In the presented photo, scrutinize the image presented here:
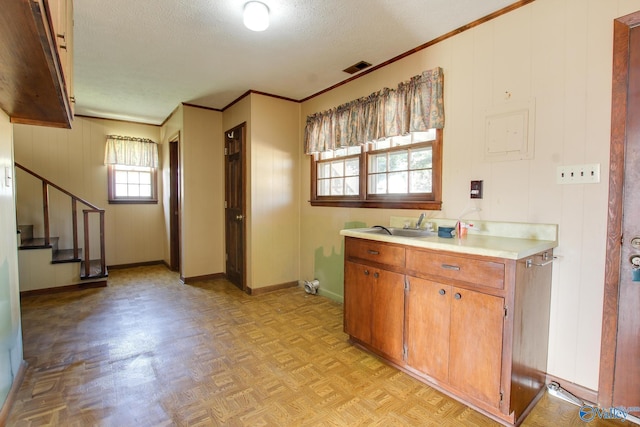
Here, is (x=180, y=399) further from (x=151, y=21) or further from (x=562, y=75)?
(x=562, y=75)

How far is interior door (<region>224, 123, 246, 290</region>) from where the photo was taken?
159 inches

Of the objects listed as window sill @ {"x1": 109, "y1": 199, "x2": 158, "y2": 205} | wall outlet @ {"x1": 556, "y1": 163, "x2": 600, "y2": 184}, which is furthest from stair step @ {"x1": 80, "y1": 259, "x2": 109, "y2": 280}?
wall outlet @ {"x1": 556, "y1": 163, "x2": 600, "y2": 184}

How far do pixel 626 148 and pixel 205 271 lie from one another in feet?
15.0

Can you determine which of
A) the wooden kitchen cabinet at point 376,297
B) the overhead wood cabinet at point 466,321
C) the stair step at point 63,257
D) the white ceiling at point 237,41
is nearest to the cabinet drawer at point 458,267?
the overhead wood cabinet at point 466,321

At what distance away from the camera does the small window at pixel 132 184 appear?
5.24 m

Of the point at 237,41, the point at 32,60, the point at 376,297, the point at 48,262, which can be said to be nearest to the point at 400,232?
the point at 376,297

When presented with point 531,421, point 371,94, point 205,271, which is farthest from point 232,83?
point 531,421

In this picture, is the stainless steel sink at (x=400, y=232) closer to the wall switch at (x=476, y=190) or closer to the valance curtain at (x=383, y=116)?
the wall switch at (x=476, y=190)

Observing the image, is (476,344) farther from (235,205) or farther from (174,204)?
(174,204)

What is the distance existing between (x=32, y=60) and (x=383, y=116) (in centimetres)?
242

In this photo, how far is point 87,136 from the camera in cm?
500

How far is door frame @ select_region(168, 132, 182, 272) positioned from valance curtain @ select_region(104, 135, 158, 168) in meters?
0.80

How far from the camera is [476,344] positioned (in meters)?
1.68

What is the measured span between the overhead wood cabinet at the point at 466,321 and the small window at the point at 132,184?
188 inches
